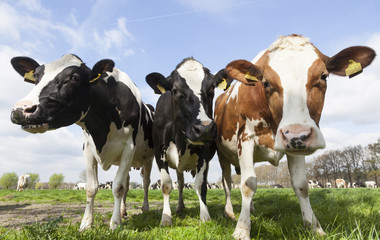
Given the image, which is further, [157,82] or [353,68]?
[157,82]

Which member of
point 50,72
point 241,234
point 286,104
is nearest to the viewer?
point 286,104

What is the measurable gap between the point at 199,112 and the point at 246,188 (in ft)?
4.15

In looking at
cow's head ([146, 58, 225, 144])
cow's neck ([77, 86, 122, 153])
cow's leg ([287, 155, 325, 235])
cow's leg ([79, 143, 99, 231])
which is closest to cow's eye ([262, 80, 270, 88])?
cow's head ([146, 58, 225, 144])

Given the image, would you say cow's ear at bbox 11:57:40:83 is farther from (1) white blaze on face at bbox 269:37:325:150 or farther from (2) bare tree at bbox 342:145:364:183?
(2) bare tree at bbox 342:145:364:183

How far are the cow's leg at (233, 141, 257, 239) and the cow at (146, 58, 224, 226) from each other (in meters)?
0.52

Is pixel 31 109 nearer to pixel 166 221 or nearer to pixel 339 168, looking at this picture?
pixel 166 221

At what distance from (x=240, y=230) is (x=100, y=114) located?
2.92m

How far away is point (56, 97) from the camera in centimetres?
377

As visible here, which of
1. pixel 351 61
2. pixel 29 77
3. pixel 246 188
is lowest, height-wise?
pixel 246 188

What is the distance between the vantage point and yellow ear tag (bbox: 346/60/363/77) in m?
3.27

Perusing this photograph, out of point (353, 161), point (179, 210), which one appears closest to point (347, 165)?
point (353, 161)

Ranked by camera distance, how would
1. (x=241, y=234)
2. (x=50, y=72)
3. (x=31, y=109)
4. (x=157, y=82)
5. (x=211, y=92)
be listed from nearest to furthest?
(x=241, y=234), (x=31, y=109), (x=50, y=72), (x=211, y=92), (x=157, y=82)

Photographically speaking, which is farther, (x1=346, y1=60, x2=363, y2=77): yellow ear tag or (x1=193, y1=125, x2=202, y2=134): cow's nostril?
(x1=193, y1=125, x2=202, y2=134): cow's nostril

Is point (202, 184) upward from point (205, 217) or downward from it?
upward
